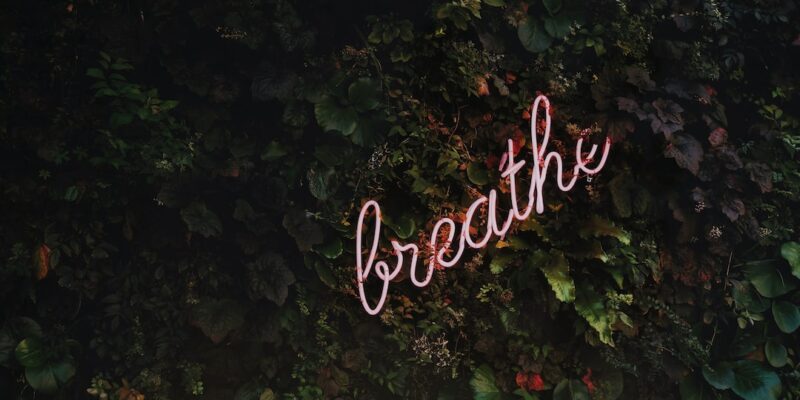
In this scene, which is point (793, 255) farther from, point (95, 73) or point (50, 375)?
point (50, 375)

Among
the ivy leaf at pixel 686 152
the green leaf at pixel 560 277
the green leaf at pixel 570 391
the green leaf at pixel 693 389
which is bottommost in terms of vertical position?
the green leaf at pixel 693 389

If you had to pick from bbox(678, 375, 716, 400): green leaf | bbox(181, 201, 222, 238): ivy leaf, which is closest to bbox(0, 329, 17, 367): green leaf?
bbox(181, 201, 222, 238): ivy leaf

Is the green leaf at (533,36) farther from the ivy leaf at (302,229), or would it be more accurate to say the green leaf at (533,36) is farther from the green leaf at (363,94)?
the ivy leaf at (302,229)

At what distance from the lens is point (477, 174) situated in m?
3.37

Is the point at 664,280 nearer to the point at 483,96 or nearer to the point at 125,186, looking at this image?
the point at 483,96

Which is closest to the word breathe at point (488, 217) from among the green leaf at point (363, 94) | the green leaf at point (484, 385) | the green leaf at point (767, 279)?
the green leaf at point (363, 94)

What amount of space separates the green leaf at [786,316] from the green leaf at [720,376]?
377 mm

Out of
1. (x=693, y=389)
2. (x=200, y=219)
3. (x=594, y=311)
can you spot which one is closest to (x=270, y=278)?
(x=200, y=219)

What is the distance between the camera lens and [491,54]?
3.43 meters

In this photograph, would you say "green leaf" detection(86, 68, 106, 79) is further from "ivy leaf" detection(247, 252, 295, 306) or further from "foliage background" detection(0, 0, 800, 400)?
"ivy leaf" detection(247, 252, 295, 306)

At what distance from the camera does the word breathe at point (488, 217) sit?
2.98 m

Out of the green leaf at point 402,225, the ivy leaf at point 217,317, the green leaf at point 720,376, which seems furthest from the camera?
the green leaf at point 720,376

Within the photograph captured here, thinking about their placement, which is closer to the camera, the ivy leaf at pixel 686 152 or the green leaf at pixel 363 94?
the green leaf at pixel 363 94

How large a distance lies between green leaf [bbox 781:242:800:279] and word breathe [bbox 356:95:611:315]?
1174 millimetres
